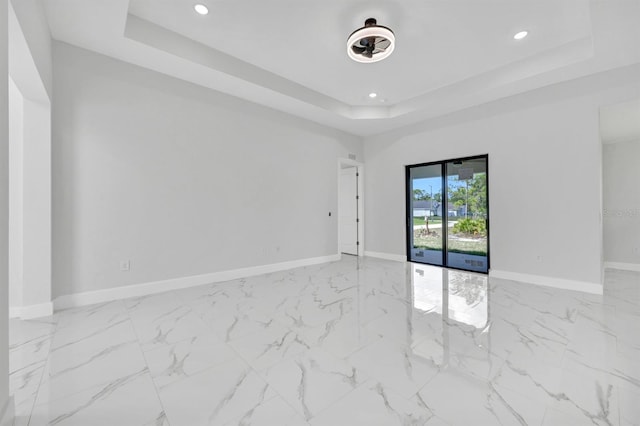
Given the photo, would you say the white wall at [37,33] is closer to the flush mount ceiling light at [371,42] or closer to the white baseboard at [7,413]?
the white baseboard at [7,413]

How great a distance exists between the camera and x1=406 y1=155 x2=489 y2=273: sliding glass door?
5059 mm

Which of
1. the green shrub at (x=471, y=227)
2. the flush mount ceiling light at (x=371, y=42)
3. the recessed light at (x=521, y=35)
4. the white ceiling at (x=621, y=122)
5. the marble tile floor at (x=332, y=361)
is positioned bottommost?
the marble tile floor at (x=332, y=361)

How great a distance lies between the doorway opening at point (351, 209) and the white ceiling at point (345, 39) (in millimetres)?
2455

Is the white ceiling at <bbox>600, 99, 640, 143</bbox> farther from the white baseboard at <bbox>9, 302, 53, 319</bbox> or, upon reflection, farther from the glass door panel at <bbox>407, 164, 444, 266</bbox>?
the white baseboard at <bbox>9, 302, 53, 319</bbox>

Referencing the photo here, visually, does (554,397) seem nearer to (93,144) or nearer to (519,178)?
(519,178)

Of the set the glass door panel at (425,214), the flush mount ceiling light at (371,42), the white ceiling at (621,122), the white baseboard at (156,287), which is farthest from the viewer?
the glass door panel at (425,214)

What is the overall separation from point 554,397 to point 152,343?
117 inches

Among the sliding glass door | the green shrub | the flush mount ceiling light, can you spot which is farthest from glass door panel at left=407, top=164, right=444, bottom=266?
the flush mount ceiling light

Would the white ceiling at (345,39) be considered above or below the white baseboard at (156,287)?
above

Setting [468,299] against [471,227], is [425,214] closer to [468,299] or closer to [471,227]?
[471,227]

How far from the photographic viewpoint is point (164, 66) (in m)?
3.59

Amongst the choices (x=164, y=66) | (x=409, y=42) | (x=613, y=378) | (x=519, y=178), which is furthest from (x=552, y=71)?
(x=164, y=66)

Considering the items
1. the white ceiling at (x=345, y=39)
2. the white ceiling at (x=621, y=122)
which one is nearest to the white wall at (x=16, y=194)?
the white ceiling at (x=345, y=39)

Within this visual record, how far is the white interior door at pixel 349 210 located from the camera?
273 inches
